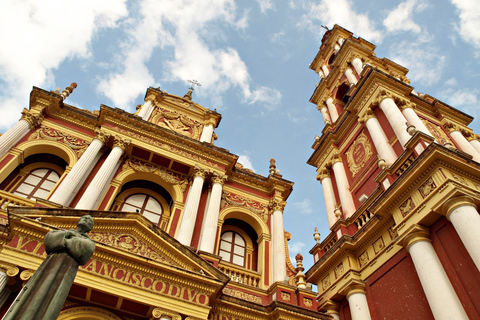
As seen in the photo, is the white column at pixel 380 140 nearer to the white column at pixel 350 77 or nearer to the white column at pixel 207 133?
the white column at pixel 350 77

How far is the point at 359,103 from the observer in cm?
1566

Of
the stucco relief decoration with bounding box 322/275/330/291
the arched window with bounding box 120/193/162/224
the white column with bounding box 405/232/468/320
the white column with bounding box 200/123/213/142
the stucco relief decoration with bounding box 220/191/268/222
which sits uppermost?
the white column with bounding box 200/123/213/142

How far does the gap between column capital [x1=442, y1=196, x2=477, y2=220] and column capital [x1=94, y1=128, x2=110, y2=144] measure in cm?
1194

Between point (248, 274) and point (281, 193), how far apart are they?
4696 mm

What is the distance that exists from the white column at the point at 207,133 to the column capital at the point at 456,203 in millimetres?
11023

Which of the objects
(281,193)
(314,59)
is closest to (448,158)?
(281,193)

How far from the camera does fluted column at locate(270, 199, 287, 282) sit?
1232cm

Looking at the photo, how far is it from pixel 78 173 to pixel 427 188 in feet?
36.2

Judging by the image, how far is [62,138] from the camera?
45.7 feet

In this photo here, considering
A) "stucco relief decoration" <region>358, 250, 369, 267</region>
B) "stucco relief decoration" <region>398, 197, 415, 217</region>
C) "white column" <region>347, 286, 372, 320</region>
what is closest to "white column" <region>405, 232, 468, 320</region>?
"stucco relief decoration" <region>398, 197, 415, 217</region>

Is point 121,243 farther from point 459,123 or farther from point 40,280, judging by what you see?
point 459,123

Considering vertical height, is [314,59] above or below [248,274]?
above

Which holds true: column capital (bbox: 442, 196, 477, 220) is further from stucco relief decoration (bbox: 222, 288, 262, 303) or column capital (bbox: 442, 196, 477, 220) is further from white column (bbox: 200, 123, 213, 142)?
white column (bbox: 200, 123, 213, 142)

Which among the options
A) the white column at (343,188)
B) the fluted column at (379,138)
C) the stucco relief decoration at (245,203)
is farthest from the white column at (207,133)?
the fluted column at (379,138)
